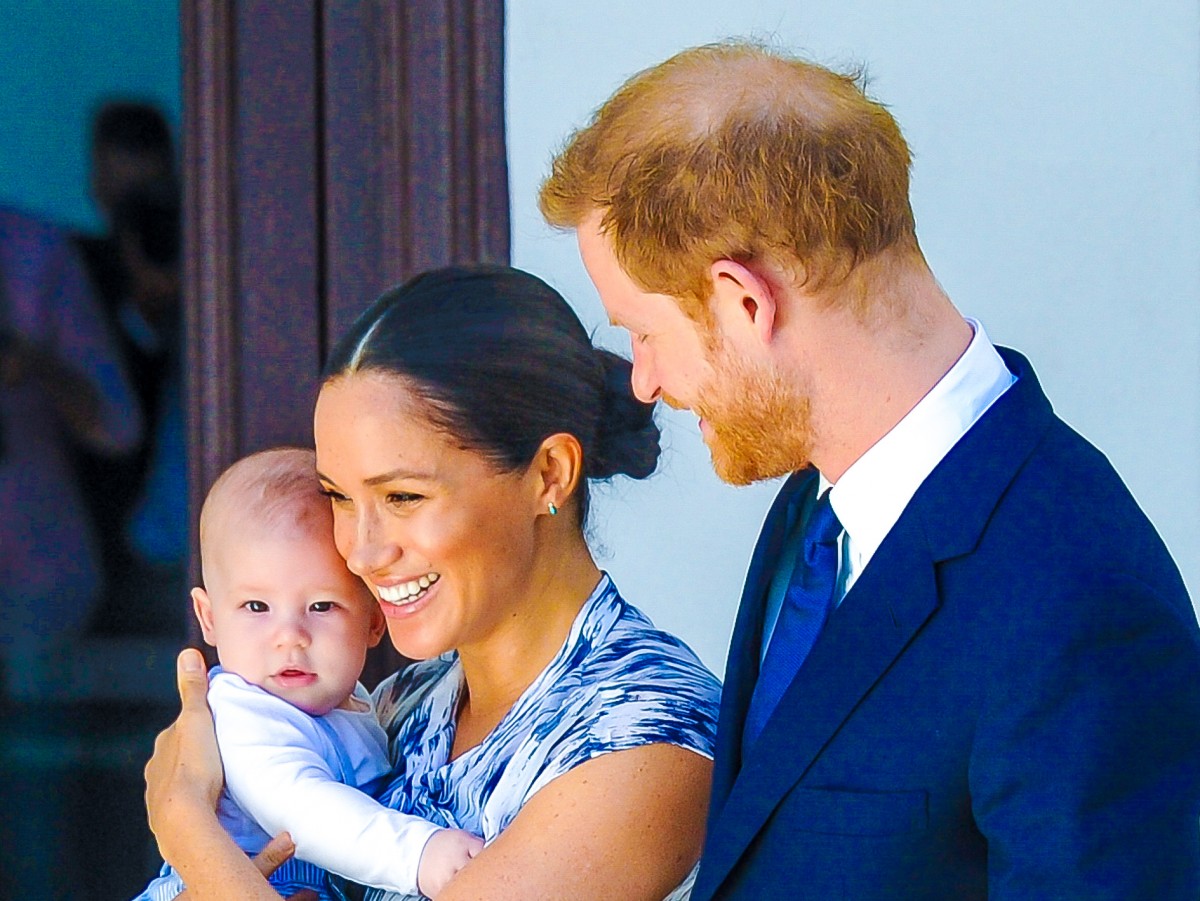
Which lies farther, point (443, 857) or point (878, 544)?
point (443, 857)

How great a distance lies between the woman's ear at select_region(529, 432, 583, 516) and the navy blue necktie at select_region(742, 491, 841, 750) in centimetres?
35

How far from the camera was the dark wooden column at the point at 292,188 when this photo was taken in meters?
2.53

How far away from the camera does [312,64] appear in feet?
8.41

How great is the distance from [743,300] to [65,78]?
1592 mm

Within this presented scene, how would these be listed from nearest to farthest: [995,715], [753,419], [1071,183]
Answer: [995,715] → [753,419] → [1071,183]

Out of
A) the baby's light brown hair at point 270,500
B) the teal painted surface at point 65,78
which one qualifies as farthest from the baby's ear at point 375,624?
the teal painted surface at point 65,78

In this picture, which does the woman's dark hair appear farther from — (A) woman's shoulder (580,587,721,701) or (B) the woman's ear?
(A) woman's shoulder (580,587,721,701)

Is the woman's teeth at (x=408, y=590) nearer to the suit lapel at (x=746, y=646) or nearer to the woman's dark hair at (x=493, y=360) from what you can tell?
the woman's dark hair at (x=493, y=360)

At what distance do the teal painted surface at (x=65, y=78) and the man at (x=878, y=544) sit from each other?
126cm

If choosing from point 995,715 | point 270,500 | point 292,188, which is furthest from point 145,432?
point 995,715

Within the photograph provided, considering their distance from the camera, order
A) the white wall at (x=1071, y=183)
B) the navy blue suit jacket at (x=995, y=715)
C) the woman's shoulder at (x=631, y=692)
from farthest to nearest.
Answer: the white wall at (x=1071, y=183)
the woman's shoulder at (x=631, y=692)
the navy blue suit jacket at (x=995, y=715)

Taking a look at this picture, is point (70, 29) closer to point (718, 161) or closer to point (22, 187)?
point (22, 187)

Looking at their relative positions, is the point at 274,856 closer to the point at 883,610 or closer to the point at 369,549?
the point at 369,549

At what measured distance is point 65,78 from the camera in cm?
254
